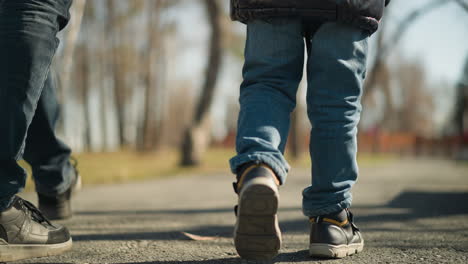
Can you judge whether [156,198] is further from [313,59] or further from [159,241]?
[313,59]

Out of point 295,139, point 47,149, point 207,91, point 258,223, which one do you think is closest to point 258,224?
point 258,223

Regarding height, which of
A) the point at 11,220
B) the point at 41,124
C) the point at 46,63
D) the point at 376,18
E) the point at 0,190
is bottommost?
the point at 11,220

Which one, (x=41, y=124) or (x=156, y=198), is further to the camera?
(x=156, y=198)

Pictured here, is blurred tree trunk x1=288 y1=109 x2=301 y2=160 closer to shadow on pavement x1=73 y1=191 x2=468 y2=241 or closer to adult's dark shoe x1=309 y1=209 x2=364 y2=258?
shadow on pavement x1=73 y1=191 x2=468 y2=241

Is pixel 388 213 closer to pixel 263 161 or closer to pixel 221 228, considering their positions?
pixel 221 228

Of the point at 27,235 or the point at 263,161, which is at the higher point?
the point at 263,161

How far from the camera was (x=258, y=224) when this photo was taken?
1.33m

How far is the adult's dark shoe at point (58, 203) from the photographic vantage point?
90.6 inches

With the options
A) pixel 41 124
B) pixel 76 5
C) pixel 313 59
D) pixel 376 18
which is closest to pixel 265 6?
pixel 313 59

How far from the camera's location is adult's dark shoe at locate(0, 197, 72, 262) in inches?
61.3

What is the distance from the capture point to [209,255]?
169 cm

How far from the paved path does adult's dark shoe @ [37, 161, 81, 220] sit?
Result: 8cm

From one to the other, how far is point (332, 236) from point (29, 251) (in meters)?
1.15

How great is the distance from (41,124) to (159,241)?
832 mm
